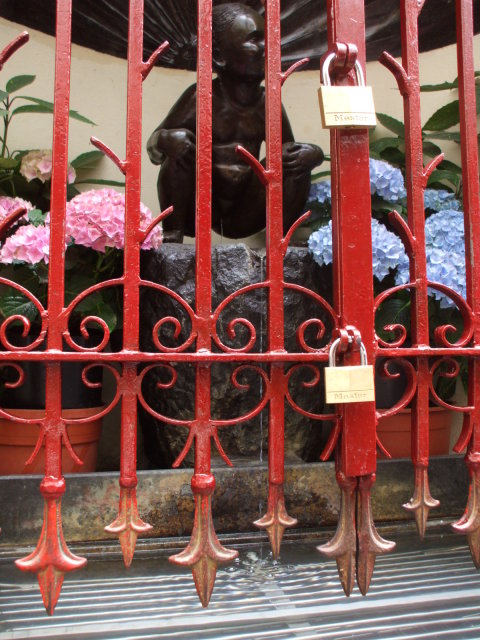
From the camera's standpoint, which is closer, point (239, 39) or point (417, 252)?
point (417, 252)

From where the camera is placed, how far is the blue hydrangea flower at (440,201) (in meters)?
1.69

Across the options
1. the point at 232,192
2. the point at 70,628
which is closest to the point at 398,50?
the point at 232,192

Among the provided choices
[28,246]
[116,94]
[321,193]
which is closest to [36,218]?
[28,246]

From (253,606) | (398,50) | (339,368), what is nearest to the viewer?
(339,368)

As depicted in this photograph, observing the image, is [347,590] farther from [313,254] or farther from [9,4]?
[9,4]

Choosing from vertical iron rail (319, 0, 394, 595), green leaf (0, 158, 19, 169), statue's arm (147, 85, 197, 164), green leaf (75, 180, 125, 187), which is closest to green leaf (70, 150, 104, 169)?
green leaf (75, 180, 125, 187)

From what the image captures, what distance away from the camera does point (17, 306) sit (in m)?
1.35

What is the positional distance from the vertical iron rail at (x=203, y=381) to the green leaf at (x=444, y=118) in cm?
106

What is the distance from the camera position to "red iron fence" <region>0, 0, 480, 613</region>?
0.82 meters

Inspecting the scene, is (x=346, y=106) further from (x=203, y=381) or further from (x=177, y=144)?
(x=177, y=144)

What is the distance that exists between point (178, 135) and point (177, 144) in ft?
0.07

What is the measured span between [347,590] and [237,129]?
1135 millimetres

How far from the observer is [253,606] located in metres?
0.91

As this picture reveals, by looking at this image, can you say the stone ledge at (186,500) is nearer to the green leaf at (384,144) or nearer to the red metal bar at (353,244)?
the red metal bar at (353,244)
